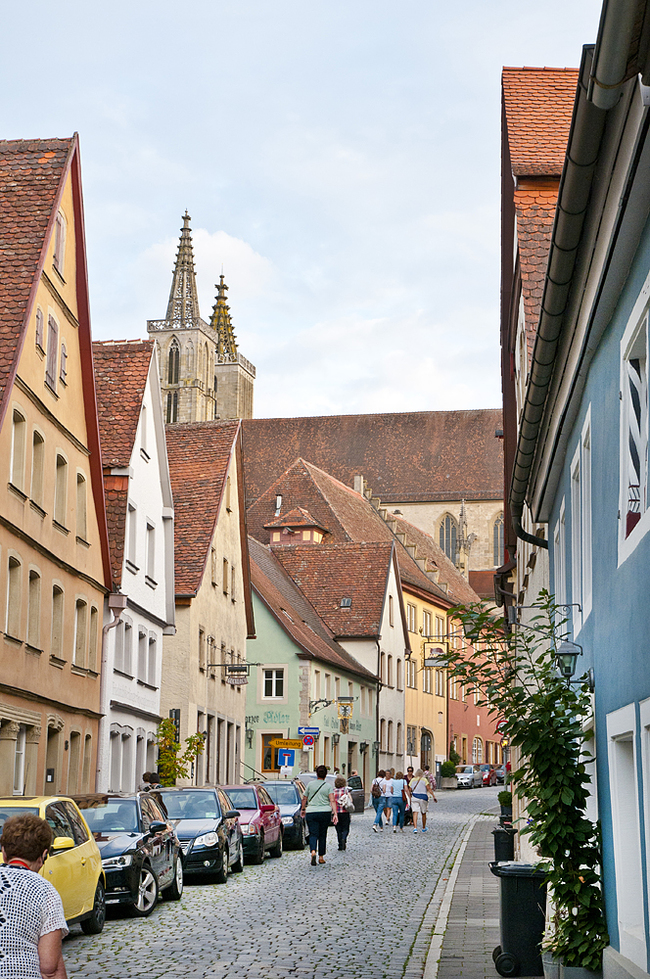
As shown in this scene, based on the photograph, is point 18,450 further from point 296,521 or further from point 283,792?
point 296,521

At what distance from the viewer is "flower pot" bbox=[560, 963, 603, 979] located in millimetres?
8242

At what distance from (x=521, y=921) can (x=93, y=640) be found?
60.7 feet

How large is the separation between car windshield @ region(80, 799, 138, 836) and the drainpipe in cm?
1224

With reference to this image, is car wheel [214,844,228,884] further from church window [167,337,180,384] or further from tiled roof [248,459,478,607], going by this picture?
church window [167,337,180,384]

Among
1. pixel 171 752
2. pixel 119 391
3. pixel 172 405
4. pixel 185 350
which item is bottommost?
pixel 171 752

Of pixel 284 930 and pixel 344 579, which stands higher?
pixel 344 579

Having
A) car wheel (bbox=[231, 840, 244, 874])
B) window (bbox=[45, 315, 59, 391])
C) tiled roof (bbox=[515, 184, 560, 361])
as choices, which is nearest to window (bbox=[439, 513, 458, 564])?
window (bbox=[45, 315, 59, 391])

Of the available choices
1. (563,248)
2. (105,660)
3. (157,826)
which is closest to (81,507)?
(105,660)

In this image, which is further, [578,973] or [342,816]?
[342,816]

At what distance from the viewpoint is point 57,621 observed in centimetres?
2503

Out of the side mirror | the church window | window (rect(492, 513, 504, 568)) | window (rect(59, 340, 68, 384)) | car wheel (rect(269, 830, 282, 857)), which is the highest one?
the church window

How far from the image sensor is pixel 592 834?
8742 millimetres

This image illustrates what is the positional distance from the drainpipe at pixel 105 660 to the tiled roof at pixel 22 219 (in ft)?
26.4

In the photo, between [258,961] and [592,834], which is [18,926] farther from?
[258,961]
